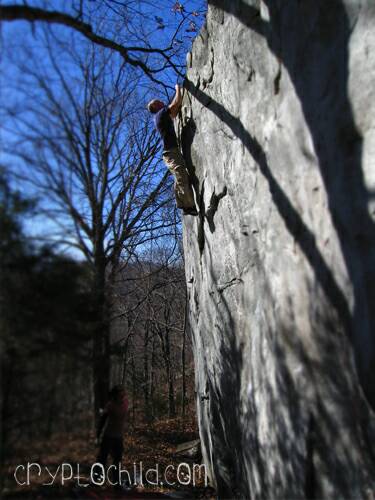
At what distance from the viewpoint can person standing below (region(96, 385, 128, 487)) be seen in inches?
176

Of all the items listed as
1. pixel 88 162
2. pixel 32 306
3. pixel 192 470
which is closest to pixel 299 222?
pixel 88 162

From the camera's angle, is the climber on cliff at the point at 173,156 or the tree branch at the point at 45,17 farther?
the climber on cliff at the point at 173,156

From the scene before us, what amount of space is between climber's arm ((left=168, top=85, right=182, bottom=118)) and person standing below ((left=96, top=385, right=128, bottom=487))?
430 centimetres

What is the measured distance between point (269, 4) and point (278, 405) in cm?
420

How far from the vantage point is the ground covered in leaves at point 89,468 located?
11.7 feet

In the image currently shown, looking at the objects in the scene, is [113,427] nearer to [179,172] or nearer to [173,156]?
[179,172]

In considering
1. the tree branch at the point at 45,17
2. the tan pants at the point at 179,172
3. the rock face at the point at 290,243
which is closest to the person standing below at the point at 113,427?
the rock face at the point at 290,243

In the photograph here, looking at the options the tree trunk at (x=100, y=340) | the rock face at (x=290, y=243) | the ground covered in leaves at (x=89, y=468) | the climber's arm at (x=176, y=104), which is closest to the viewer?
the rock face at (x=290, y=243)

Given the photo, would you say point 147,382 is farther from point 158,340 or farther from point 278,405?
point 278,405

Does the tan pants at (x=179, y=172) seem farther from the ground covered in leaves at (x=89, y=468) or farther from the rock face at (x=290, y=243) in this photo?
the ground covered in leaves at (x=89, y=468)

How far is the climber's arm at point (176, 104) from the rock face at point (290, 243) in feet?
1.71

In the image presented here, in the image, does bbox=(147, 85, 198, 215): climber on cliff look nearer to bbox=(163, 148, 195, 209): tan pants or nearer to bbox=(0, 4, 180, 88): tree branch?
bbox=(163, 148, 195, 209): tan pants

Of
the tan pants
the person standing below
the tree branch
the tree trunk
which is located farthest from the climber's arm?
the person standing below

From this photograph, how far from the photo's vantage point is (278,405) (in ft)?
14.1
